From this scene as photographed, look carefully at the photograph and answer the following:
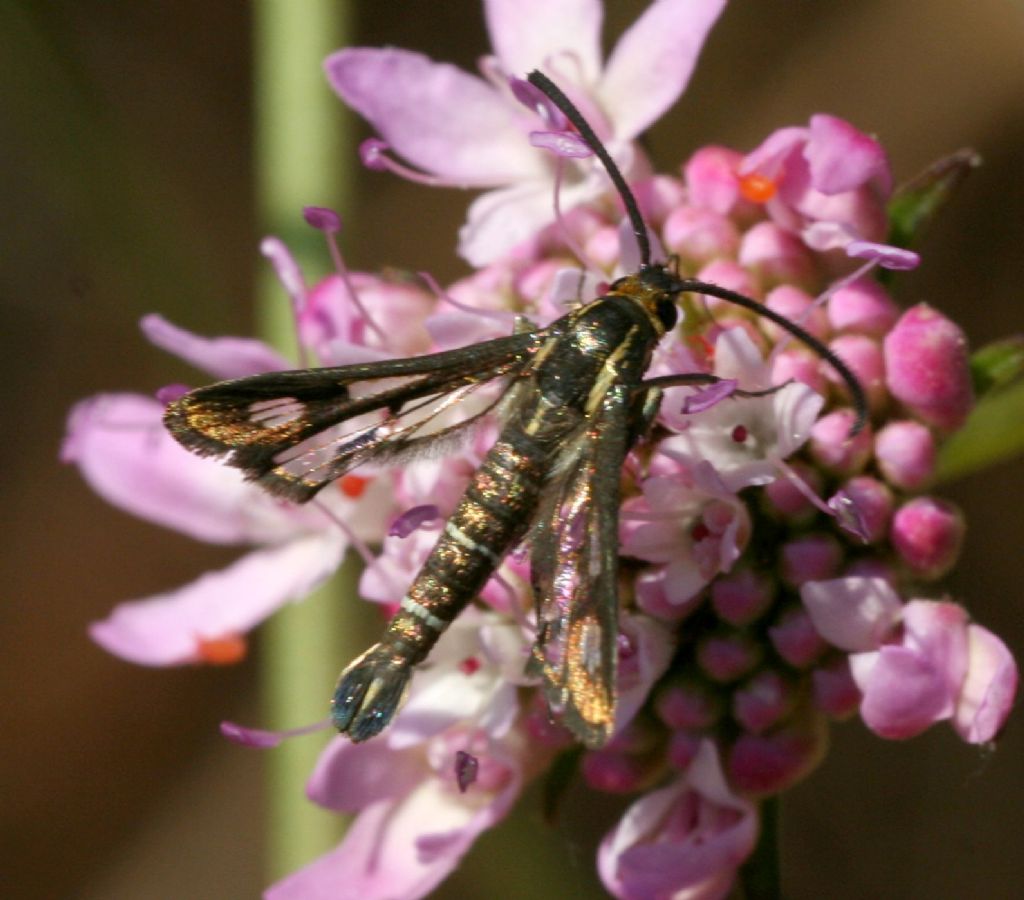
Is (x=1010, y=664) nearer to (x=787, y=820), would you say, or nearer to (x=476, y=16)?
(x=787, y=820)

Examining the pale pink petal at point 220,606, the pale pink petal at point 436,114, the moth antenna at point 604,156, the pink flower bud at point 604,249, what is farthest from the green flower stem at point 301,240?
the moth antenna at point 604,156

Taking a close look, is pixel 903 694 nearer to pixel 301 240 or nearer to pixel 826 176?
pixel 826 176

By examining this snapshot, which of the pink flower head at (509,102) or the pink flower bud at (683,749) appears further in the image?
the pink flower head at (509,102)

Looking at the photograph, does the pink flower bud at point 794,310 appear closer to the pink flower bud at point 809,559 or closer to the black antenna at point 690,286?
the black antenna at point 690,286

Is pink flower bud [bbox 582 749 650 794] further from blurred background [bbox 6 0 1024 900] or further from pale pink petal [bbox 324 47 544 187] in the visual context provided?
blurred background [bbox 6 0 1024 900]

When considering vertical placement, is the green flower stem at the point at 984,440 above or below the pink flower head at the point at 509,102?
below

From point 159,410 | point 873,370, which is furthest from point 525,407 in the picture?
point 159,410

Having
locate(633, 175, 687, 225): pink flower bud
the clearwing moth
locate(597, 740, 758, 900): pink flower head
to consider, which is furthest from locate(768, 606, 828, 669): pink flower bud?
locate(633, 175, 687, 225): pink flower bud
